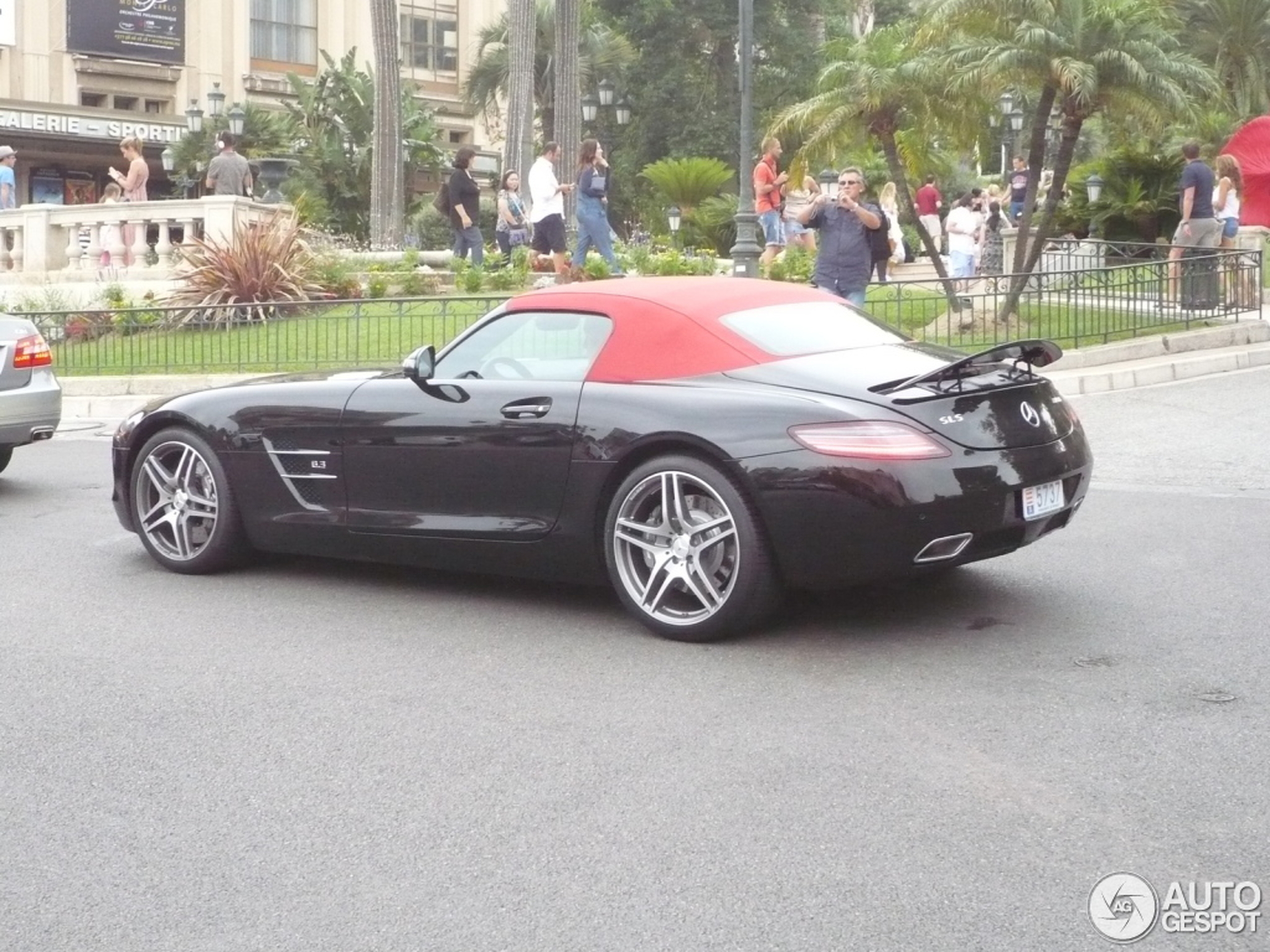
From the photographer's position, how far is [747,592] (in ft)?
20.1

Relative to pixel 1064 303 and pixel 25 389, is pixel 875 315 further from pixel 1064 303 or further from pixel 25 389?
pixel 25 389

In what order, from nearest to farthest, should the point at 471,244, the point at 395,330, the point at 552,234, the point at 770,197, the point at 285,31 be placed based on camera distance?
the point at 395,330
the point at 552,234
the point at 770,197
the point at 471,244
the point at 285,31

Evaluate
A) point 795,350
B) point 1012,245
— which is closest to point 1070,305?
A: point 1012,245

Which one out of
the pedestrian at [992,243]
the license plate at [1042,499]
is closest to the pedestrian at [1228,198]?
the pedestrian at [992,243]

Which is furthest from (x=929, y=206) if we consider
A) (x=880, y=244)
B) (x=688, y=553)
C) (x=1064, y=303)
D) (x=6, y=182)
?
(x=688, y=553)

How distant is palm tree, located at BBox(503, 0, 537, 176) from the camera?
3089 cm

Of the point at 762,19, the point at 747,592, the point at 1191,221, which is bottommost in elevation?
the point at 747,592

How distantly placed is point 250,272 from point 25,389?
1043 centimetres

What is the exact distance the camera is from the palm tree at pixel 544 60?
5091 centimetres

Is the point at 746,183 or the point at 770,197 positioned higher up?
the point at 746,183

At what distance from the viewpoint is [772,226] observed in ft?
76.4

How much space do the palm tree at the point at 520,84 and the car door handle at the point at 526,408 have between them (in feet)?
80.3

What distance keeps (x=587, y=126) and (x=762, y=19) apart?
23.0 feet

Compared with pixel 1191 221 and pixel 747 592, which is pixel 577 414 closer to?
pixel 747 592
